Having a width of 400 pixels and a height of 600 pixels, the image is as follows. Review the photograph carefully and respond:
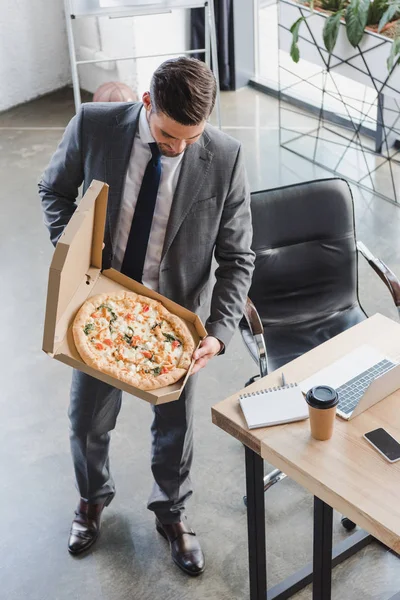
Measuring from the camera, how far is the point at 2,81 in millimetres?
6414

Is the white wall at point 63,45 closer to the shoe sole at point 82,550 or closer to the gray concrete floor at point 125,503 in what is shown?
the gray concrete floor at point 125,503

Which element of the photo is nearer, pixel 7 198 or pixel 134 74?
pixel 7 198

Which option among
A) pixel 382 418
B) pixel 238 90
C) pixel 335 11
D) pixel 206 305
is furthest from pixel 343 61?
pixel 382 418

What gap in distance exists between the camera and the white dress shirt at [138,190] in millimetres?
2264

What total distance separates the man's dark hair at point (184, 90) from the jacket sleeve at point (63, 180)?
1.16 ft

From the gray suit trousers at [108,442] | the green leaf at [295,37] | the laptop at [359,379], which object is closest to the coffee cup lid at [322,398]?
the laptop at [359,379]

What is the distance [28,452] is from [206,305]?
3.79 feet

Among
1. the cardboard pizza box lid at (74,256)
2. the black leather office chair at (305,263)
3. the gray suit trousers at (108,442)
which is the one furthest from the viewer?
the black leather office chair at (305,263)

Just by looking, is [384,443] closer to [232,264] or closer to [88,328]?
[232,264]

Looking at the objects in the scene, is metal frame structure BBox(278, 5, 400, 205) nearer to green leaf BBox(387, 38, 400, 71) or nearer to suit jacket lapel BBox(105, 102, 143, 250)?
green leaf BBox(387, 38, 400, 71)

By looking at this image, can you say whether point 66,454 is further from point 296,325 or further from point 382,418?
point 382,418

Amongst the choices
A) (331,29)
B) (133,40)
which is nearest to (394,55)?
(331,29)

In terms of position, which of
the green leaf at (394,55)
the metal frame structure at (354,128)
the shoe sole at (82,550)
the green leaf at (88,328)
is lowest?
the shoe sole at (82,550)

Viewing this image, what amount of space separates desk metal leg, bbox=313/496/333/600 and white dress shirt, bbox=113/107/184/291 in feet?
2.63
